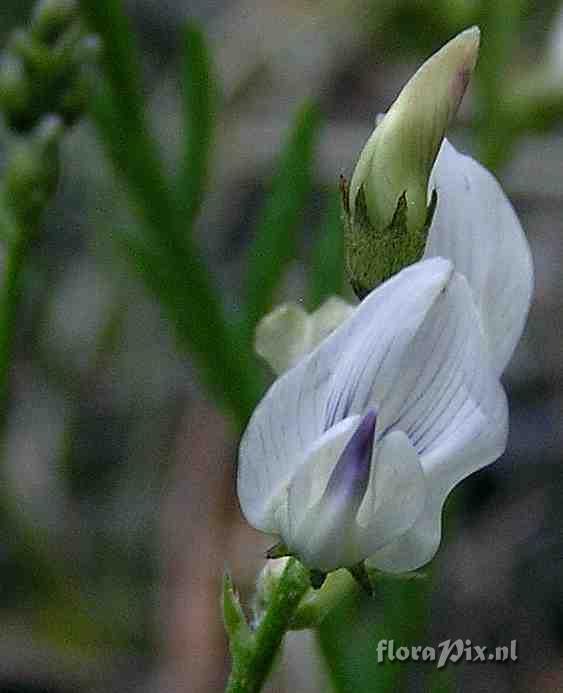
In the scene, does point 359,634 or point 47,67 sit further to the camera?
point 359,634

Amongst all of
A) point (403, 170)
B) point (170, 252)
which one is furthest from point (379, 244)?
point (170, 252)

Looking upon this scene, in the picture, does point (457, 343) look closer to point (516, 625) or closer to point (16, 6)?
point (516, 625)

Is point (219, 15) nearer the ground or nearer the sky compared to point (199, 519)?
nearer the sky

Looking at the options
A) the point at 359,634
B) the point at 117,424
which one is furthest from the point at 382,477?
the point at 117,424

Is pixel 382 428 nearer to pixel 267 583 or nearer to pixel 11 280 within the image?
pixel 267 583

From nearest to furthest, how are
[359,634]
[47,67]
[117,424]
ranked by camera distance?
[47,67] < [359,634] < [117,424]

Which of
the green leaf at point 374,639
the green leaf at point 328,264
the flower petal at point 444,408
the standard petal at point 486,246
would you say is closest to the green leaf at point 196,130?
the green leaf at point 328,264

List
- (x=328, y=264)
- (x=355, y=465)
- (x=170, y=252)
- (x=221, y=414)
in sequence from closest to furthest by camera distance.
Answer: (x=355, y=465) → (x=170, y=252) → (x=328, y=264) → (x=221, y=414)
